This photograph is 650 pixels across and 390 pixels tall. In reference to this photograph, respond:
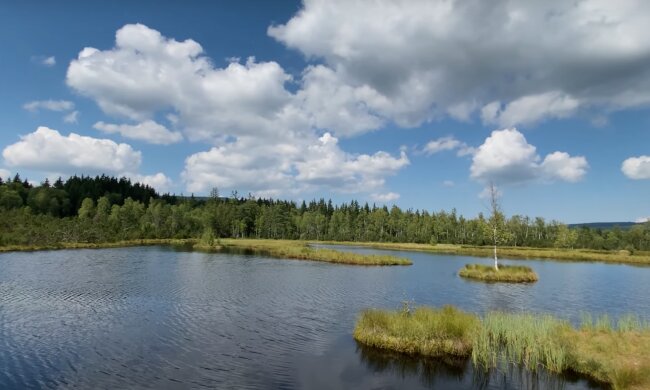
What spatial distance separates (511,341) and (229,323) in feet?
62.4

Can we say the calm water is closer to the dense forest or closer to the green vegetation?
→ the green vegetation

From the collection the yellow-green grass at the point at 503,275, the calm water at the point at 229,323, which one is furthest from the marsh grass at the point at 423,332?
the yellow-green grass at the point at 503,275

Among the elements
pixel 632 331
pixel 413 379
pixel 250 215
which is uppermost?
pixel 250 215

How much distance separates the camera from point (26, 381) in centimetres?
1873

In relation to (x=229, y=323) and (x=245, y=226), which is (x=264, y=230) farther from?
(x=229, y=323)

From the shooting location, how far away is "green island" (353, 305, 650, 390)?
21.3 meters

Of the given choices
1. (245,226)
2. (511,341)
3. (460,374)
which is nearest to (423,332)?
(460,374)

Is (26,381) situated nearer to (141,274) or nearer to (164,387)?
(164,387)

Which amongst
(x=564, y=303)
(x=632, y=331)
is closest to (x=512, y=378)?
(x=632, y=331)

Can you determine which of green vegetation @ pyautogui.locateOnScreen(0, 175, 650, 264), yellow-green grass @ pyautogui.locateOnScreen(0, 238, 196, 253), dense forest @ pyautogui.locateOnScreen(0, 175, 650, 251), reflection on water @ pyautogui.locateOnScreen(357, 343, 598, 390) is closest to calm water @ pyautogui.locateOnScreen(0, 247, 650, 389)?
reflection on water @ pyautogui.locateOnScreen(357, 343, 598, 390)

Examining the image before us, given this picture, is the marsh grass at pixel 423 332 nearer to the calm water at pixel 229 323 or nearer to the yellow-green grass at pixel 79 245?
the calm water at pixel 229 323

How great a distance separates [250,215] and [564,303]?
165 m

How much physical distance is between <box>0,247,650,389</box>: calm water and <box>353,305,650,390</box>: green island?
1.22 meters

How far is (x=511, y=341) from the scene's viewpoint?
23.9 metres
